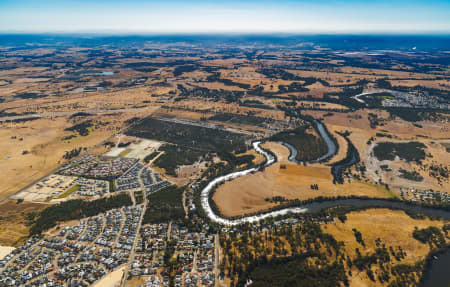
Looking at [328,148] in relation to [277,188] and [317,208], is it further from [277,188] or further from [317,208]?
[317,208]

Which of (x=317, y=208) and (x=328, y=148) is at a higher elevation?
(x=328, y=148)

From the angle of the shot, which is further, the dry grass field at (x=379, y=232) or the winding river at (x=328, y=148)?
the winding river at (x=328, y=148)

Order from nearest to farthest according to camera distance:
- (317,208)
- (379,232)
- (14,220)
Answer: (379,232) < (14,220) < (317,208)

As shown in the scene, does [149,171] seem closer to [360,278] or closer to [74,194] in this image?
[74,194]

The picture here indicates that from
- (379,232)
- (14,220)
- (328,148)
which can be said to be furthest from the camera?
(328,148)

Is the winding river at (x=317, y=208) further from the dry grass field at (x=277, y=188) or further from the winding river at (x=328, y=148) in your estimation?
the winding river at (x=328, y=148)

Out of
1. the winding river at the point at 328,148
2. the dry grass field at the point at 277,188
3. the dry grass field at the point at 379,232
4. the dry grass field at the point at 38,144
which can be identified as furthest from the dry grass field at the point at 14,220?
the winding river at the point at 328,148

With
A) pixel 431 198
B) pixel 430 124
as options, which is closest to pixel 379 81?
pixel 430 124

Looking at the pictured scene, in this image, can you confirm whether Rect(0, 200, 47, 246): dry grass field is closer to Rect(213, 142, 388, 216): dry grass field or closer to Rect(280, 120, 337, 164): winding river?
Rect(213, 142, 388, 216): dry grass field

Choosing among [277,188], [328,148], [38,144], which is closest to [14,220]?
[38,144]
